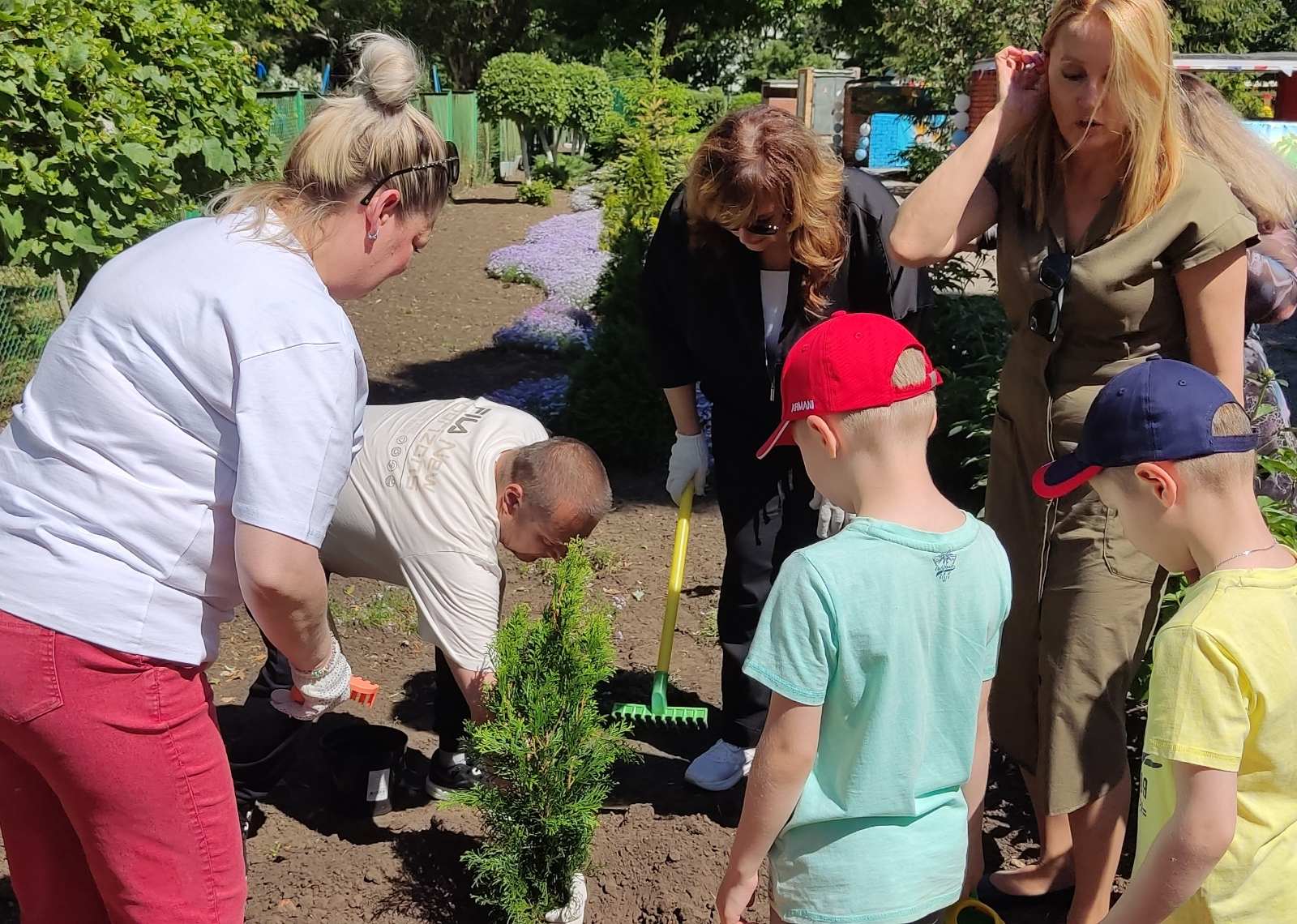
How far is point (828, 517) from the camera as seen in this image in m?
3.22

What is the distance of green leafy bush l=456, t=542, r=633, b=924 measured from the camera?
2.62 m

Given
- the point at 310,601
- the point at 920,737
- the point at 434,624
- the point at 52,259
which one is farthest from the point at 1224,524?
the point at 52,259

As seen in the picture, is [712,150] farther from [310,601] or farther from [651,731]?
[651,731]

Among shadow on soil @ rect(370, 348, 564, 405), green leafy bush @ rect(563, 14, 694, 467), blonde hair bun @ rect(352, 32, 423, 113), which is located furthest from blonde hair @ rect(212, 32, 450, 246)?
shadow on soil @ rect(370, 348, 564, 405)

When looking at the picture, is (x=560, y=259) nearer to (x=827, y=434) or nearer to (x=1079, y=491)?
(x=1079, y=491)

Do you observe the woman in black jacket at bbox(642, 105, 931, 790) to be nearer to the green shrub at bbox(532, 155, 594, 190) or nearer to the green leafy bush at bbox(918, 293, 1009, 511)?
the green leafy bush at bbox(918, 293, 1009, 511)

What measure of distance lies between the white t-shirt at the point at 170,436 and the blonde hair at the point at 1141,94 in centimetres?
155

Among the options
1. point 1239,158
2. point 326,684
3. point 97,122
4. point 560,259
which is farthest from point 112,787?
point 560,259

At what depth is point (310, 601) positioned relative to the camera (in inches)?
Answer: 71.5

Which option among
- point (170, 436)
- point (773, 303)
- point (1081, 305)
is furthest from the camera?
point (773, 303)

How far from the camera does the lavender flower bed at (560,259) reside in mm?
10961

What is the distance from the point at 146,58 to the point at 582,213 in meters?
10.4

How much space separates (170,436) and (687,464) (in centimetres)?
203

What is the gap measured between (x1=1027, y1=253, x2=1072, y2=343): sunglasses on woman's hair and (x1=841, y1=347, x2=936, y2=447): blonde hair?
2.44 feet
